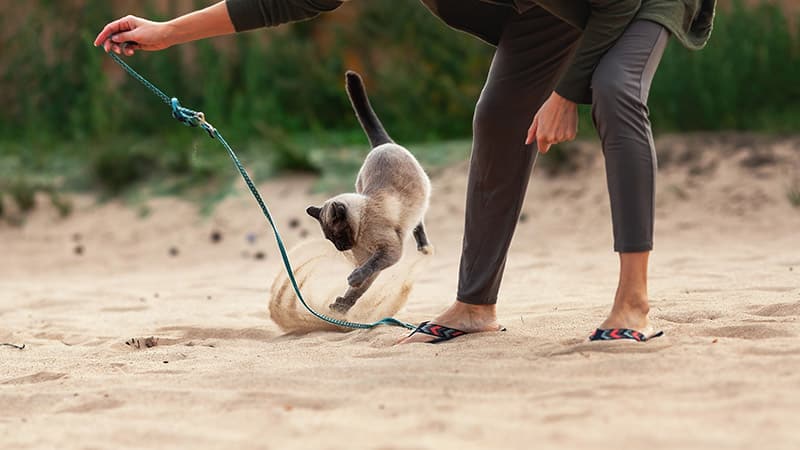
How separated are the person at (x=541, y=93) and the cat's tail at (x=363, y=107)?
2.38 ft

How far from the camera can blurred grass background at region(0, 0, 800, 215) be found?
7242mm

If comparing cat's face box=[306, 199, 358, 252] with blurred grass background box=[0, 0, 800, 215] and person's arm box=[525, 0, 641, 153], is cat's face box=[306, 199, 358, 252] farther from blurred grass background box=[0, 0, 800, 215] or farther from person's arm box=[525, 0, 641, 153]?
blurred grass background box=[0, 0, 800, 215]

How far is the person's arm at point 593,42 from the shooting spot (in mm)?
2779

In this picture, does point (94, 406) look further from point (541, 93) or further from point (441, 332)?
point (541, 93)

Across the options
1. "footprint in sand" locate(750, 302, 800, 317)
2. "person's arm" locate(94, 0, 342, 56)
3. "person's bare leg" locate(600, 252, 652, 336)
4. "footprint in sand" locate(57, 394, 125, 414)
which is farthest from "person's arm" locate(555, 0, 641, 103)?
"footprint in sand" locate(57, 394, 125, 414)

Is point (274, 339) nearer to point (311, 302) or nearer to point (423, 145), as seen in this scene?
point (311, 302)

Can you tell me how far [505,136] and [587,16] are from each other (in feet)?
1.73

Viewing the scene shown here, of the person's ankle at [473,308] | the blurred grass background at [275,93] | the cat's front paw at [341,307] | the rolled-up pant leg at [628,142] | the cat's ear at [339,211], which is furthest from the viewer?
the blurred grass background at [275,93]

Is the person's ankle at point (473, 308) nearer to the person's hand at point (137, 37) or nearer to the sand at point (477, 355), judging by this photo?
the sand at point (477, 355)

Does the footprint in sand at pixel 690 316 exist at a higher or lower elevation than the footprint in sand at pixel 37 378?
higher

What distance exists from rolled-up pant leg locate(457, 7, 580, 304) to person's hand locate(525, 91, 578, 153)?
28cm

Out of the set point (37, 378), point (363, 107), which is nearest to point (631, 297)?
point (363, 107)

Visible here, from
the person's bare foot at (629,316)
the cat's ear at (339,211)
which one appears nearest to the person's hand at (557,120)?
the person's bare foot at (629,316)

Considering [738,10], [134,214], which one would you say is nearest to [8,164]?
[134,214]
